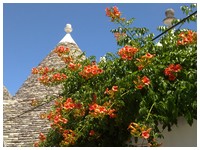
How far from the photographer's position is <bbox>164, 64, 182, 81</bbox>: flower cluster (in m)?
4.95

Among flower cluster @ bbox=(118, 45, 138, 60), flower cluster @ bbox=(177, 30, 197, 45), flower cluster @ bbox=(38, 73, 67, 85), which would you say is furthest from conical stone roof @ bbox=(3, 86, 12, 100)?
flower cluster @ bbox=(177, 30, 197, 45)

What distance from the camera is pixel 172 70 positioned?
4953 mm

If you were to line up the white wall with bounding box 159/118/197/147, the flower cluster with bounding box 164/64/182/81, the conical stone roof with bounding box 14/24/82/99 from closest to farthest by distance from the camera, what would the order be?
the white wall with bounding box 159/118/197/147 → the flower cluster with bounding box 164/64/182/81 → the conical stone roof with bounding box 14/24/82/99

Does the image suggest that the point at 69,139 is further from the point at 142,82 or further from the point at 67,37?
the point at 67,37

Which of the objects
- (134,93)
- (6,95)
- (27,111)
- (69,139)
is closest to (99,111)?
(134,93)

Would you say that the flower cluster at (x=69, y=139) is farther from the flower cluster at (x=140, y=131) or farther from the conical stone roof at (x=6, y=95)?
the conical stone roof at (x=6, y=95)

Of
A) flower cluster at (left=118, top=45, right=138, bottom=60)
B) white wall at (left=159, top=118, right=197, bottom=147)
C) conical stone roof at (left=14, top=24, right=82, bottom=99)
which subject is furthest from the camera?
conical stone roof at (left=14, top=24, right=82, bottom=99)

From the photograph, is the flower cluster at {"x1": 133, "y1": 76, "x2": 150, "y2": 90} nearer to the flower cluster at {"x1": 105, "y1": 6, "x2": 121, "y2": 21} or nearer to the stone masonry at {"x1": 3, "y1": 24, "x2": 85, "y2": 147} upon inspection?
the flower cluster at {"x1": 105, "y1": 6, "x2": 121, "y2": 21}

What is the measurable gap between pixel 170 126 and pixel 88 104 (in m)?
1.38

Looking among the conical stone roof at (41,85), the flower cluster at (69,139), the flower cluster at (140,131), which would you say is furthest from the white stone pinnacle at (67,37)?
the flower cluster at (140,131)

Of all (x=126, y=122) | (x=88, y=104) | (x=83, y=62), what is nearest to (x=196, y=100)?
(x=126, y=122)

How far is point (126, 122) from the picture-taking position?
555cm

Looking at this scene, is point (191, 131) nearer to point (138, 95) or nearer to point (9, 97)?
point (138, 95)

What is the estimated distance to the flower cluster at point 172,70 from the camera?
4949 millimetres
